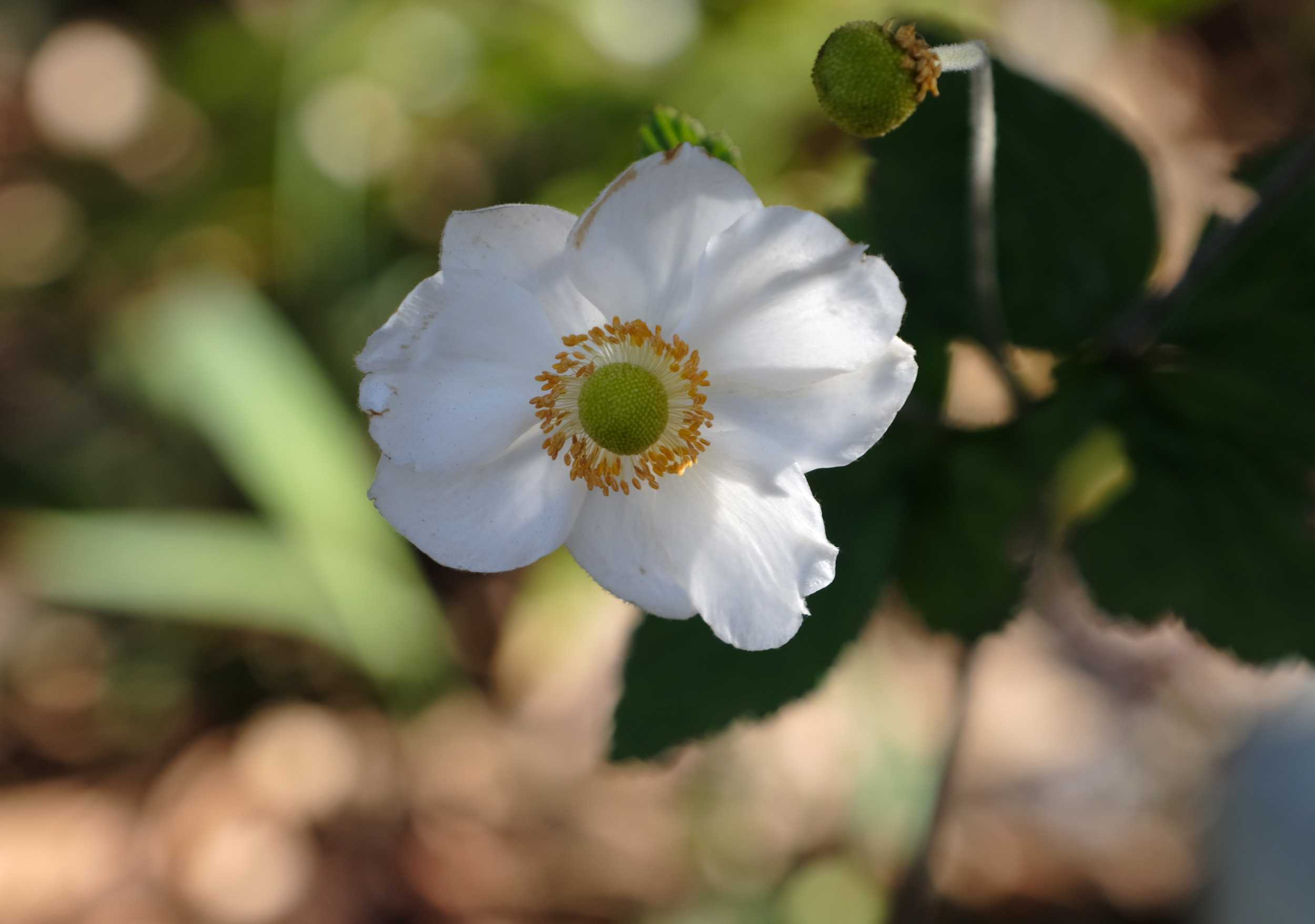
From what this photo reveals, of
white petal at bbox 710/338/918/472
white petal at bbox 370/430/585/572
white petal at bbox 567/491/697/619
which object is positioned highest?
white petal at bbox 710/338/918/472

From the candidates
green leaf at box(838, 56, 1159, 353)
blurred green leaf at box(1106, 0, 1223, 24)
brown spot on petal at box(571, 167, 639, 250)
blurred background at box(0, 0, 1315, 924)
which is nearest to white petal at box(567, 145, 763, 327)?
brown spot on petal at box(571, 167, 639, 250)

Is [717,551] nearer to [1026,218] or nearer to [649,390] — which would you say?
[649,390]

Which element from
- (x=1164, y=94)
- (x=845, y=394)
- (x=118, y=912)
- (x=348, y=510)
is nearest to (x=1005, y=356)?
(x=845, y=394)

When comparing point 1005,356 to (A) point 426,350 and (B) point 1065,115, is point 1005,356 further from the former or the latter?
(A) point 426,350

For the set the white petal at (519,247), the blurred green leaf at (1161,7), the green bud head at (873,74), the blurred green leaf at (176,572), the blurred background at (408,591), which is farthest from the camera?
the blurred green leaf at (1161,7)

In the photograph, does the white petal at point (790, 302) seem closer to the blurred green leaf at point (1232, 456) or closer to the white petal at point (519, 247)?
the white petal at point (519, 247)

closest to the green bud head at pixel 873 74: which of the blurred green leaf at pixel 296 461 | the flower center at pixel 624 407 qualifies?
the flower center at pixel 624 407

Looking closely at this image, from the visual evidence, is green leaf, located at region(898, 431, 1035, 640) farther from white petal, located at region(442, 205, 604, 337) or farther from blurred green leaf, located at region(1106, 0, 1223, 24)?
blurred green leaf, located at region(1106, 0, 1223, 24)
